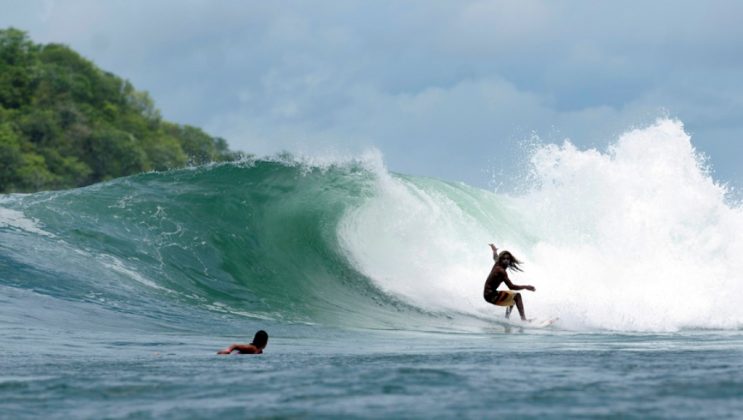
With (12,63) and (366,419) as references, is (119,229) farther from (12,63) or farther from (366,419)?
(12,63)

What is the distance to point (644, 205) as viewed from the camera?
77.2 ft

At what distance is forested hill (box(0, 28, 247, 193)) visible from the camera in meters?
72.4

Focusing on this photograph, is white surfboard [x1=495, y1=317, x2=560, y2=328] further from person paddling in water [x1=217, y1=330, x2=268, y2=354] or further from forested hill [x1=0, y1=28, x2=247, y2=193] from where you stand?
forested hill [x1=0, y1=28, x2=247, y2=193]

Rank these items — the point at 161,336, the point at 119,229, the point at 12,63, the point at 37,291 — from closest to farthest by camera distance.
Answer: the point at 161,336 → the point at 37,291 → the point at 119,229 → the point at 12,63

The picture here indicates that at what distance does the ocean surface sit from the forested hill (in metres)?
47.9

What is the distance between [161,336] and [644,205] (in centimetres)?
1278

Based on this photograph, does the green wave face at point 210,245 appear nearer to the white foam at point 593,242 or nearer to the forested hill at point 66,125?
the white foam at point 593,242

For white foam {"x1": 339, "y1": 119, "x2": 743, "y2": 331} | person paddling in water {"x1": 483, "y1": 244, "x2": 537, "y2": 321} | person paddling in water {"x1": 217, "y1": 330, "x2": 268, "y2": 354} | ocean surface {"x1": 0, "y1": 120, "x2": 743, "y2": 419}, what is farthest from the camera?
white foam {"x1": 339, "y1": 119, "x2": 743, "y2": 331}

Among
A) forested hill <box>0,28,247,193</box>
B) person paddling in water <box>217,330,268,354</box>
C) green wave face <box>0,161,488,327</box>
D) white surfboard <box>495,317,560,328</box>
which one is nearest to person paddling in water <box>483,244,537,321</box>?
white surfboard <box>495,317,560,328</box>

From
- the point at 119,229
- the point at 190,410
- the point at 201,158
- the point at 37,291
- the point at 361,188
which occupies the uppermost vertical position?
the point at 201,158

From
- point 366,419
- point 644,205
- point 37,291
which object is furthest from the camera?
point 644,205

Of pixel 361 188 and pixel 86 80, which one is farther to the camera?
pixel 86 80

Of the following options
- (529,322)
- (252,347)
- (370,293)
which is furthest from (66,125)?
(252,347)

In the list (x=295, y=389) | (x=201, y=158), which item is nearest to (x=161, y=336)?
(x=295, y=389)
